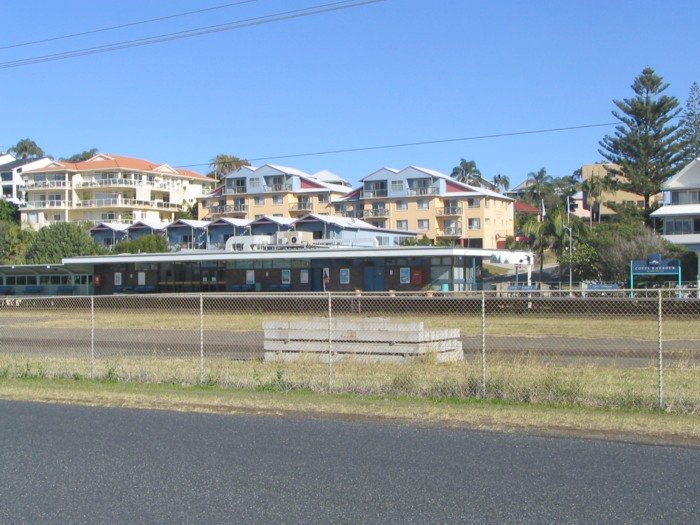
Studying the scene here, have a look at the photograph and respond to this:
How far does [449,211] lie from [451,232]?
240cm

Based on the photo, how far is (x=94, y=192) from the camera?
4181 inches

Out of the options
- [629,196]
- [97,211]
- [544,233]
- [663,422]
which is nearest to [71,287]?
[544,233]

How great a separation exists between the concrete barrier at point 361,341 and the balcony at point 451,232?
241 ft

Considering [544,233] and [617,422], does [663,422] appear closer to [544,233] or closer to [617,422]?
[617,422]

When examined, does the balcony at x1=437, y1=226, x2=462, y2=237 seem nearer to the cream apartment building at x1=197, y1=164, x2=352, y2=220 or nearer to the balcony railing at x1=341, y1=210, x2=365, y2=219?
the balcony railing at x1=341, y1=210, x2=365, y2=219

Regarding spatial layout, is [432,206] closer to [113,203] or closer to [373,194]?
[373,194]

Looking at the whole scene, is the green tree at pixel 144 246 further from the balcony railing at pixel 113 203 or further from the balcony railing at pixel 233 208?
the balcony railing at pixel 113 203

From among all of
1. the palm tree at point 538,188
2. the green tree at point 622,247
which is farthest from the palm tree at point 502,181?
the green tree at point 622,247

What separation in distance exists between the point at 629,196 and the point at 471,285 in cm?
6274

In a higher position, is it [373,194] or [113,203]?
[113,203]

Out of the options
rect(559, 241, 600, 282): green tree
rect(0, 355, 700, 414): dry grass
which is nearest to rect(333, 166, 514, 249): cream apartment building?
rect(559, 241, 600, 282): green tree

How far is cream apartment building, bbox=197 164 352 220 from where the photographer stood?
98.0 m

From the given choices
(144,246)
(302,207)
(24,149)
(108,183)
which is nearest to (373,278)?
(144,246)

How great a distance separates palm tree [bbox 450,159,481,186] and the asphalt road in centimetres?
12134
